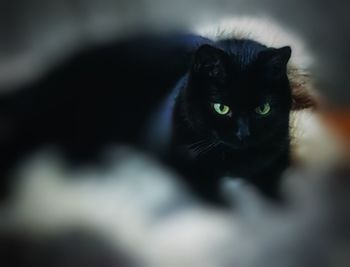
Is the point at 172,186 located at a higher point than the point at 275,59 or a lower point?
lower

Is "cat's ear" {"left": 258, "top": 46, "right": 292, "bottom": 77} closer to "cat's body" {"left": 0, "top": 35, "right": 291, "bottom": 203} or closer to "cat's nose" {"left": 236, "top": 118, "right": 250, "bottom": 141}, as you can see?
"cat's body" {"left": 0, "top": 35, "right": 291, "bottom": 203}

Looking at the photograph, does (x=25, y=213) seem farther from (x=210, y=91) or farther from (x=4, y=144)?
(x=210, y=91)

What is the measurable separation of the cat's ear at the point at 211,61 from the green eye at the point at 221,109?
0.21 ft

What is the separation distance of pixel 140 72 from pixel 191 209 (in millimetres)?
340

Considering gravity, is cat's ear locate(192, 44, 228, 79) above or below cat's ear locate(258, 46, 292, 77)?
below

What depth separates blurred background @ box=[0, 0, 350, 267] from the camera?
1136 millimetres

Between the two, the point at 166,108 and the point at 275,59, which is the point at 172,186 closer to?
the point at 166,108

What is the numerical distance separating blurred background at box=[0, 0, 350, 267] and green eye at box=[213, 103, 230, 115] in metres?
0.18

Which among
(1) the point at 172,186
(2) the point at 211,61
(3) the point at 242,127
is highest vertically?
(2) the point at 211,61

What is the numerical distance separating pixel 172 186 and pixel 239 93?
261 millimetres

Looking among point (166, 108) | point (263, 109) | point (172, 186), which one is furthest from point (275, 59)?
point (172, 186)

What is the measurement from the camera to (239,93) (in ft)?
3.73

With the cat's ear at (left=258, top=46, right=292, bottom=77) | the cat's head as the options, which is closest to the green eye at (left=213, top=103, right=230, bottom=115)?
the cat's head

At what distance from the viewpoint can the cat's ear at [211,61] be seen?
44.9 inches
